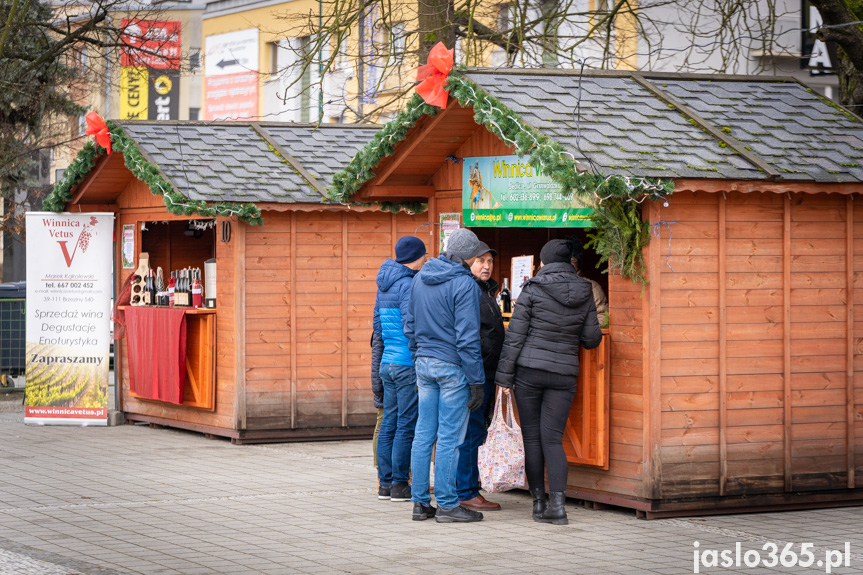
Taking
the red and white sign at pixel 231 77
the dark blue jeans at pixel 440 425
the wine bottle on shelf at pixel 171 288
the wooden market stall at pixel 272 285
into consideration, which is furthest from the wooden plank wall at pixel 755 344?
the red and white sign at pixel 231 77

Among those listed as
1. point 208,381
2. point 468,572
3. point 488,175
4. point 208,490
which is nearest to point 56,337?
point 208,381

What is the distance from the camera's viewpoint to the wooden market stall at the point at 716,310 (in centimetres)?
866

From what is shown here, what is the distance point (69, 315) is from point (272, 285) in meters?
2.80

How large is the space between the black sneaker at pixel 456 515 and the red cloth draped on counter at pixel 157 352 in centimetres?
550

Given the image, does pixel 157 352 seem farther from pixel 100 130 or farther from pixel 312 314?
pixel 100 130

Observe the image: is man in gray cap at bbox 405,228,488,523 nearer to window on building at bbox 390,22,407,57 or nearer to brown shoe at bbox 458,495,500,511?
brown shoe at bbox 458,495,500,511

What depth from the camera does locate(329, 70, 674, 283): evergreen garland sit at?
27.3 feet

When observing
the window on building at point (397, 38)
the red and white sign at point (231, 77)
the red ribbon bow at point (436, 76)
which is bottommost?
the red ribbon bow at point (436, 76)

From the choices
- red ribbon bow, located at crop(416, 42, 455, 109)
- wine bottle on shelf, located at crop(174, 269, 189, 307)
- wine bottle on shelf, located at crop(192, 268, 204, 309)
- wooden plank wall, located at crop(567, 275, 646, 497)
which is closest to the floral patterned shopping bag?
wooden plank wall, located at crop(567, 275, 646, 497)

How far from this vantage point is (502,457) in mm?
8805

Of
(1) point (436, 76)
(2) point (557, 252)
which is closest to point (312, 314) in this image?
(1) point (436, 76)

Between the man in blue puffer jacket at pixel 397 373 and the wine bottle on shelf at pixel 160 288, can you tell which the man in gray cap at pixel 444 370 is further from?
the wine bottle on shelf at pixel 160 288

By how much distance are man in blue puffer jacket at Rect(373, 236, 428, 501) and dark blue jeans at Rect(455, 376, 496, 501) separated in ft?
1.47

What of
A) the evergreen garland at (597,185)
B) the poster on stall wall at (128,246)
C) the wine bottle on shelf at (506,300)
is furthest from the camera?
the poster on stall wall at (128,246)
